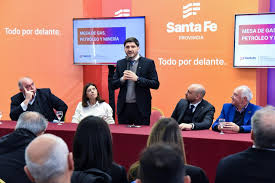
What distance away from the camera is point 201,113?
371 cm

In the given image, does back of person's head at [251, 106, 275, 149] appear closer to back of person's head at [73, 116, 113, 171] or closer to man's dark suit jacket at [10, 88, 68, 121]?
back of person's head at [73, 116, 113, 171]

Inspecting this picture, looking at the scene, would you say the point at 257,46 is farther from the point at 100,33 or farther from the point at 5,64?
the point at 5,64

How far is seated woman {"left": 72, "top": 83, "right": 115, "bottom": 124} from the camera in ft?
13.9

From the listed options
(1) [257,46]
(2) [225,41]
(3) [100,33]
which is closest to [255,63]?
(1) [257,46]

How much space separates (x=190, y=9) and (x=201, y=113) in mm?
2299

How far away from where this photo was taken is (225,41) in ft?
17.4

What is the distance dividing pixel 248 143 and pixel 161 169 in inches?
67.0

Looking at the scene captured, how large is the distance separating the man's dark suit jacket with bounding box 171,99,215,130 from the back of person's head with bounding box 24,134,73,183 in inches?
85.5

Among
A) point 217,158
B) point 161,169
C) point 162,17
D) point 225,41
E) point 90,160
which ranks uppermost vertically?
point 162,17

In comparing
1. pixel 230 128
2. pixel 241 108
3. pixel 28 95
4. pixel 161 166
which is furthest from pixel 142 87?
pixel 161 166

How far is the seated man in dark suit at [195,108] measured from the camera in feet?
12.1

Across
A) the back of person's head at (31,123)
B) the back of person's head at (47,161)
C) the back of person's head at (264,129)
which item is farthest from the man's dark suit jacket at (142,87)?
the back of person's head at (47,161)

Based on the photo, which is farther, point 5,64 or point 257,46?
point 5,64

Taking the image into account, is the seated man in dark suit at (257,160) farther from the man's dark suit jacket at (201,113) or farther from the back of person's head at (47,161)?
the man's dark suit jacket at (201,113)
